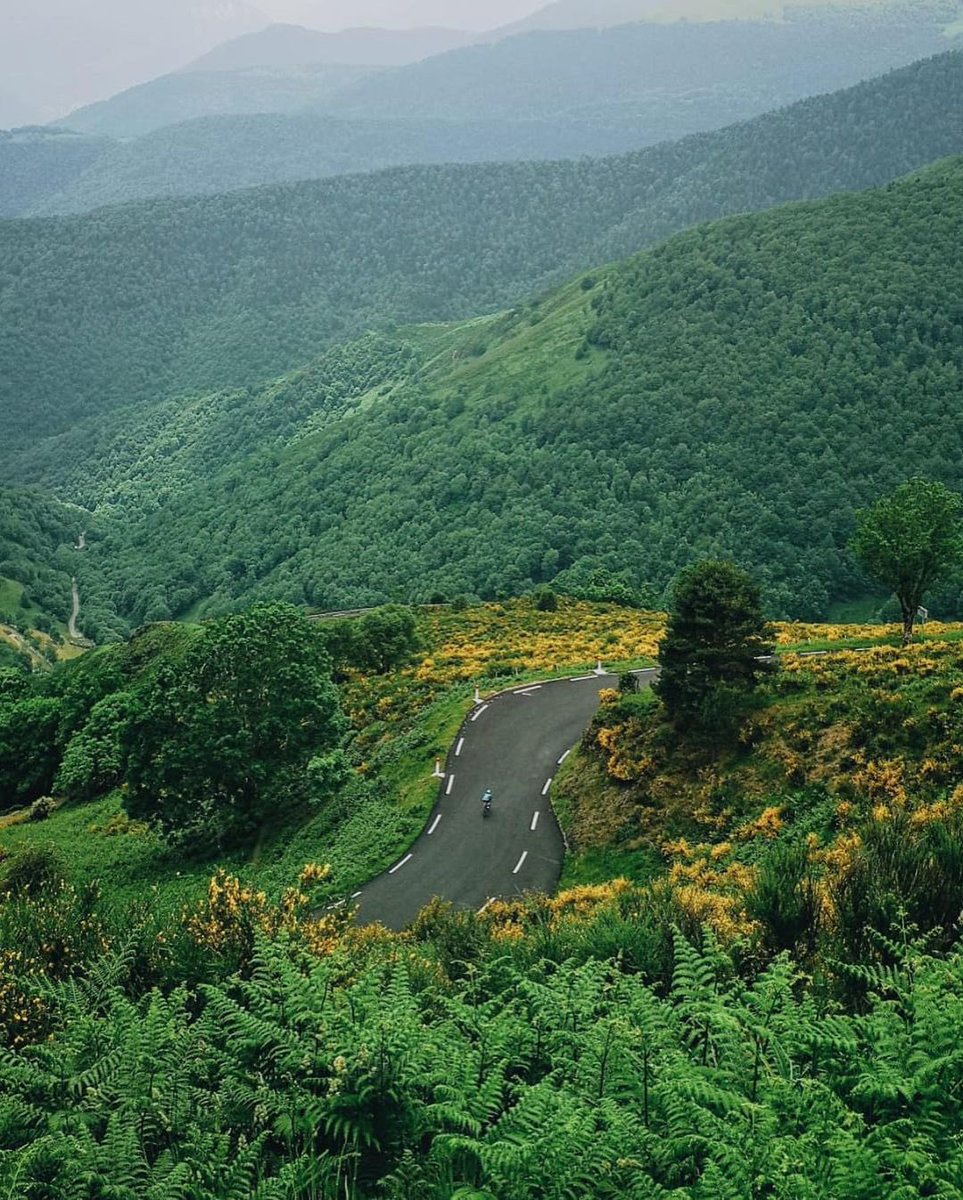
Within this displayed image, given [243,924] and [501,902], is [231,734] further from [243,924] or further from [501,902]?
[243,924]

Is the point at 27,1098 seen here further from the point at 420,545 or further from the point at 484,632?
the point at 420,545

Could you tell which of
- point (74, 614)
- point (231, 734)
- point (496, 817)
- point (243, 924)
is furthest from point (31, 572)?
point (243, 924)

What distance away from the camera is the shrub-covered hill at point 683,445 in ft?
437

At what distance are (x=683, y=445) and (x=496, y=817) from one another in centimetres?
12636

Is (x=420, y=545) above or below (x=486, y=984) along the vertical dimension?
below

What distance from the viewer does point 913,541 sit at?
37438 mm

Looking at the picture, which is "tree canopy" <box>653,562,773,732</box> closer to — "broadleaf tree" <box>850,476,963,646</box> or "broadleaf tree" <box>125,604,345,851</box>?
"broadleaf tree" <box>850,476,963,646</box>

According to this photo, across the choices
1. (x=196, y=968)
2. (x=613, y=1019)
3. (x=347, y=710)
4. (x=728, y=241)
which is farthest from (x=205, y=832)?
(x=728, y=241)

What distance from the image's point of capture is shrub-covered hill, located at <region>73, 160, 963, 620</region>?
133 meters

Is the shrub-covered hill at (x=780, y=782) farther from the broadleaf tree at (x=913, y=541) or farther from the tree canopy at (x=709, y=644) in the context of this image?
the broadleaf tree at (x=913, y=541)

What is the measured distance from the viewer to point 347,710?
47219 mm

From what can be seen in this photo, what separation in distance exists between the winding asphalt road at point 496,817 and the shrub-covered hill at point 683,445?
7557 centimetres

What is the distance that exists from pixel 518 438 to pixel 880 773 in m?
154

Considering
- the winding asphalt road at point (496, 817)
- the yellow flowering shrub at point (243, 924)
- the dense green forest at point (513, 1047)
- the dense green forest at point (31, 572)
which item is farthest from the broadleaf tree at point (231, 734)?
the dense green forest at point (31, 572)
